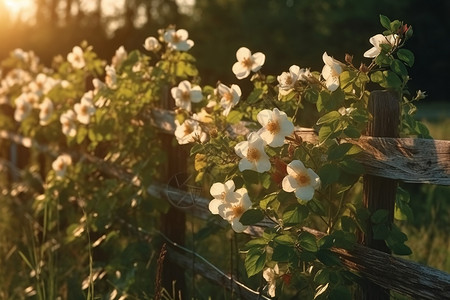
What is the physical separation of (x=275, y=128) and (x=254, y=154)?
12 centimetres

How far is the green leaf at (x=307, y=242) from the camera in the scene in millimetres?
2783

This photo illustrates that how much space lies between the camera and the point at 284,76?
9.95 ft

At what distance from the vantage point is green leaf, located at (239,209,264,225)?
295 centimetres

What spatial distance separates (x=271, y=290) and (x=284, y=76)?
83cm

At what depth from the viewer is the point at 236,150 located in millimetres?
2857

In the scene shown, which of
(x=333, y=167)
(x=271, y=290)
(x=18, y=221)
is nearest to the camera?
(x=333, y=167)

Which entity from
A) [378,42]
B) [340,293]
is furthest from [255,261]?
[378,42]

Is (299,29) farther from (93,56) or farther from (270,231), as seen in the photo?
(270,231)

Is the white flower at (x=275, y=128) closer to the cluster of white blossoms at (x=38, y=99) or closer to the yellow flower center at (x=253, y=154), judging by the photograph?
the yellow flower center at (x=253, y=154)

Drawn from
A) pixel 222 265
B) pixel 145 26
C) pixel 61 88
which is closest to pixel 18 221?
pixel 61 88

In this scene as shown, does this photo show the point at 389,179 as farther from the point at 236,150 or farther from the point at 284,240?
the point at 236,150

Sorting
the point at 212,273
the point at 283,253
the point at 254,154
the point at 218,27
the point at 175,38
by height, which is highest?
the point at 218,27

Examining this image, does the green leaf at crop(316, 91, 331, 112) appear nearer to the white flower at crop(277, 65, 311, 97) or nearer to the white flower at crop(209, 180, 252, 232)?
the white flower at crop(277, 65, 311, 97)

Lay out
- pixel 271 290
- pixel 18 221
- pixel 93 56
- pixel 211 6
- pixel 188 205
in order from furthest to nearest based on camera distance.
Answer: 1. pixel 211 6
2. pixel 18 221
3. pixel 93 56
4. pixel 188 205
5. pixel 271 290
